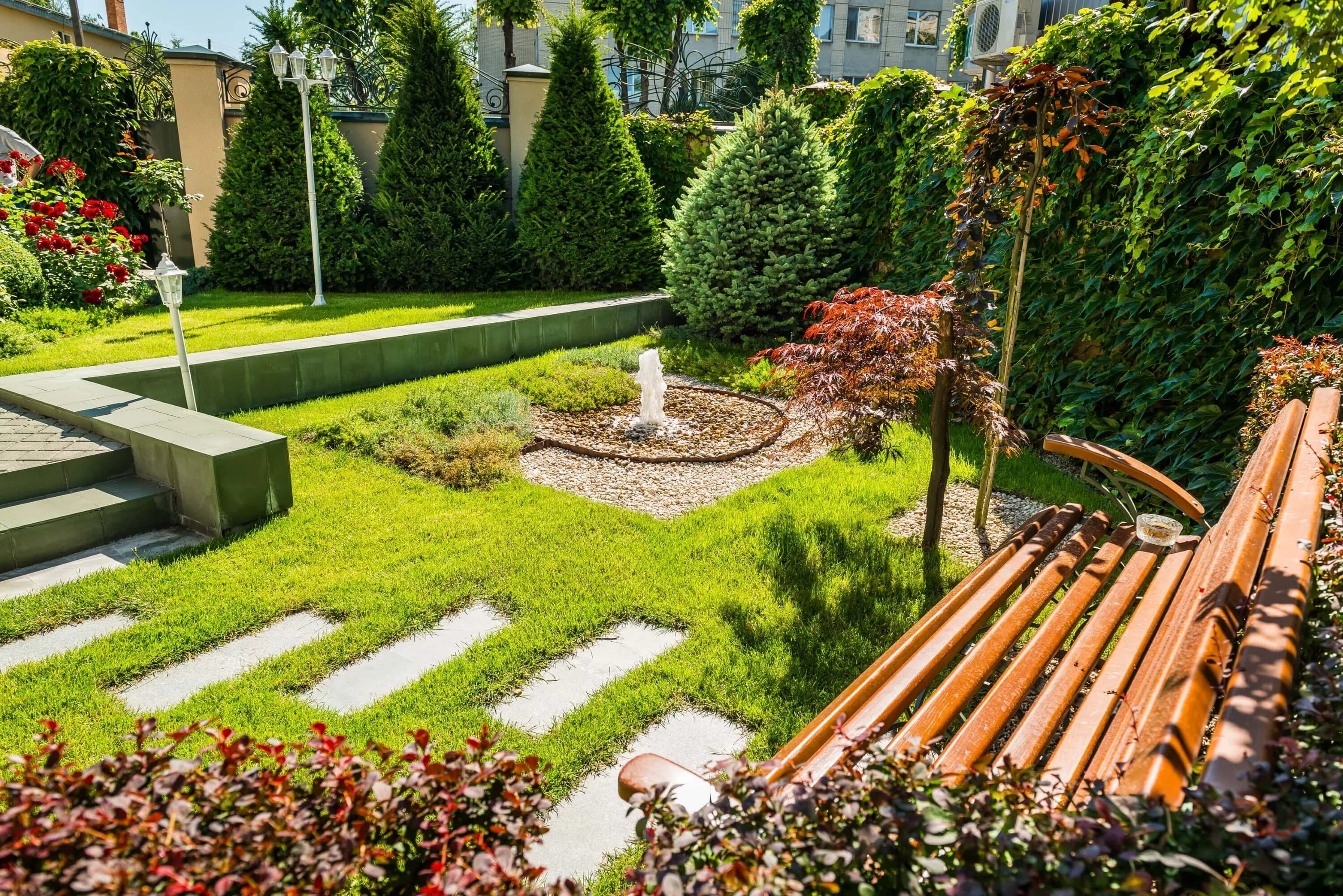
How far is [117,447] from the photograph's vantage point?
4723 mm

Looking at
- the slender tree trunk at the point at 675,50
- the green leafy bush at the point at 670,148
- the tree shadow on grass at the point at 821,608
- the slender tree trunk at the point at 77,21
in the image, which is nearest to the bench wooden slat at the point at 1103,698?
the tree shadow on grass at the point at 821,608

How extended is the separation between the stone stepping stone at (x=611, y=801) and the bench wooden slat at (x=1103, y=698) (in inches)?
33.2

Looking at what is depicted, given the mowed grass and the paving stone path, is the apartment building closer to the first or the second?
the paving stone path

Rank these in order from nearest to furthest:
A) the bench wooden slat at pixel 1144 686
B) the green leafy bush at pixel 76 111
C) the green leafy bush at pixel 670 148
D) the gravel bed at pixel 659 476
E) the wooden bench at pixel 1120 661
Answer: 1. the wooden bench at pixel 1120 661
2. the bench wooden slat at pixel 1144 686
3. the gravel bed at pixel 659 476
4. the green leafy bush at pixel 76 111
5. the green leafy bush at pixel 670 148

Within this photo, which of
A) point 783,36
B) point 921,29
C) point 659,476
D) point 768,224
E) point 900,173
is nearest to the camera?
point 659,476

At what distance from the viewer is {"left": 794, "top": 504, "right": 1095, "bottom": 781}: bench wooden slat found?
5.91ft

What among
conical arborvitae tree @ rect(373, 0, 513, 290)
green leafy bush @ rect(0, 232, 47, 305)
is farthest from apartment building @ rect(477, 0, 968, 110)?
green leafy bush @ rect(0, 232, 47, 305)

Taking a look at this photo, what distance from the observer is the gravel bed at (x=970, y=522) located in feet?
14.8

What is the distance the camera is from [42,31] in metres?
20.7

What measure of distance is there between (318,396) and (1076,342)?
6.10 metres

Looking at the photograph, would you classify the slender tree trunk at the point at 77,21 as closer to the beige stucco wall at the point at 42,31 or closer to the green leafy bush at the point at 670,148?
the beige stucco wall at the point at 42,31

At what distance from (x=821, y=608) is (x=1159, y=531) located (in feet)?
4.75

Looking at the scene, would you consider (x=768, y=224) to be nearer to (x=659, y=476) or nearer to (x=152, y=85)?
(x=659, y=476)

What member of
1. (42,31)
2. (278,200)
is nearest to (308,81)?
(278,200)
